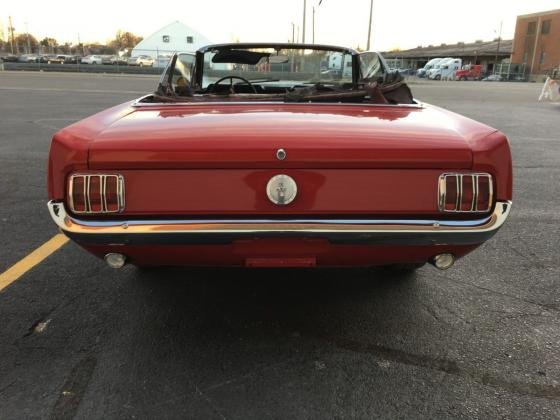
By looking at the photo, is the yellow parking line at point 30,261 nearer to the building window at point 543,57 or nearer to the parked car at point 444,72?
the parked car at point 444,72

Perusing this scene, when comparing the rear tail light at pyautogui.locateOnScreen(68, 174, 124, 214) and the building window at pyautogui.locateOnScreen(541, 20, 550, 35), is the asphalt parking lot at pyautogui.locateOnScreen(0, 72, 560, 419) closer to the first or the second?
the rear tail light at pyautogui.locateOnScreen(68, 174, 124, 214)

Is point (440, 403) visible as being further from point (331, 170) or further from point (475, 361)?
point (331, 170)

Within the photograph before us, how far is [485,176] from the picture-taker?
2.24 meters

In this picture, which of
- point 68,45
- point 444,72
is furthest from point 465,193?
point 68,45

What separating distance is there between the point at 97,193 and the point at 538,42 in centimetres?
8128

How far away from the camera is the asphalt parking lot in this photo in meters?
2.19

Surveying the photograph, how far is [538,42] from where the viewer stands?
70938mm

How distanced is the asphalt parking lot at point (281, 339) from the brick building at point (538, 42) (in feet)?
241

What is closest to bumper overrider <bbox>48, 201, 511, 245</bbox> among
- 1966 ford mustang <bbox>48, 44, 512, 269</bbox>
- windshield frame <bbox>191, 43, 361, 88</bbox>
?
1966 ford mustang <bbox>48, 44, 512, 269</bbox>

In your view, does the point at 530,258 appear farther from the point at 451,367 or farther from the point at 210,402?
the point at 210,402

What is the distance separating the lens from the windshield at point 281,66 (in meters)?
4.67

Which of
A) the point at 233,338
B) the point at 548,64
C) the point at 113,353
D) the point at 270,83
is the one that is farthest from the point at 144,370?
the point at 548,64

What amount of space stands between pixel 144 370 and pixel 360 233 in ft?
3.92

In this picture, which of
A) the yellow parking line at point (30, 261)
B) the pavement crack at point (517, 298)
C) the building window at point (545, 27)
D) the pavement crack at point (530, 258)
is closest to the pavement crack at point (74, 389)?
the yellow parking line at point (30, 261)
